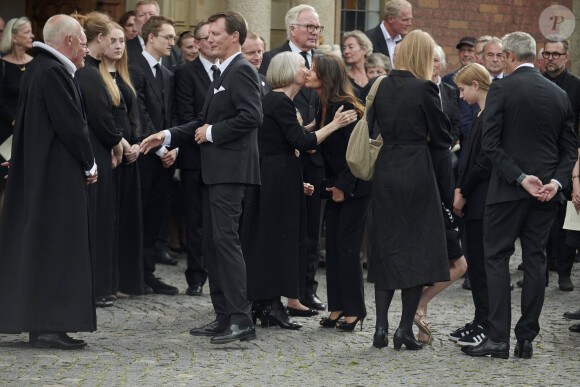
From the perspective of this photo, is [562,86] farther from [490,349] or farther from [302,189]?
[490,349]

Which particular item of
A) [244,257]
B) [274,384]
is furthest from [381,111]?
[274,384]

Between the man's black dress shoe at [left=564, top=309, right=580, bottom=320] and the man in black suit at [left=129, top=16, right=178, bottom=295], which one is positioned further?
the man in black suit at [left=129, top=16, right=178, bottom=295]

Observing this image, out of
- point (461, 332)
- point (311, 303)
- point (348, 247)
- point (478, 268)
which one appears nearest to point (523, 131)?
point (478, 268)

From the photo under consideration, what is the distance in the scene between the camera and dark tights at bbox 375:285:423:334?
298 inches

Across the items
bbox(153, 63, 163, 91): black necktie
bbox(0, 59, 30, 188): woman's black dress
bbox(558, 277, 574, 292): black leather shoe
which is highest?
bbox(153, 63, 163, 91): black necktie

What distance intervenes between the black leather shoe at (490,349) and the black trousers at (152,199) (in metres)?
3.42

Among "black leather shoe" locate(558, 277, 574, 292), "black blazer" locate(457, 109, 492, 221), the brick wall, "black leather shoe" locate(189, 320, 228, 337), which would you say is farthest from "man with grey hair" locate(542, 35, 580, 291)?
the brick wall

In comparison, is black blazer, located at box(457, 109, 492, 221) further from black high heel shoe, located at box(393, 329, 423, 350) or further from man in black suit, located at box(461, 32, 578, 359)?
black high heel shoe, located at box(393, 329, 423, 350)

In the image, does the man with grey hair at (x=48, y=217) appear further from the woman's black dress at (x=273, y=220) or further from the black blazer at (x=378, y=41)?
the black blazer at (x=378, y=41)

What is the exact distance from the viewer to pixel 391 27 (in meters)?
11.8

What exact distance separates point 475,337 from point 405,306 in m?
0.53

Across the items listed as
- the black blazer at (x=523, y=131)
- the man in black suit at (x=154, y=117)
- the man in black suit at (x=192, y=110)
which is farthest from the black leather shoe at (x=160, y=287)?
the black blazer at (x=523, y=131)

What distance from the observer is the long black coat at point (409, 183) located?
749 centimetres

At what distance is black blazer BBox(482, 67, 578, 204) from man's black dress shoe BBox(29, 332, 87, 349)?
2731 millimetres
